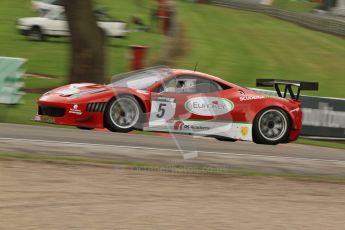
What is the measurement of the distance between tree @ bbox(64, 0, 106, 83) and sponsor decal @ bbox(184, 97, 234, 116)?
5092 millimetres

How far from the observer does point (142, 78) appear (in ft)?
40.8

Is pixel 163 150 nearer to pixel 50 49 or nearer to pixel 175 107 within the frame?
pixel 175 107

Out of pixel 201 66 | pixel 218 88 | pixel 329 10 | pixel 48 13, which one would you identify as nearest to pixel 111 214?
pixel 218 88

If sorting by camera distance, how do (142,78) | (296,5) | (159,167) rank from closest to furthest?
(159,167)
(142,78)
(296,5)

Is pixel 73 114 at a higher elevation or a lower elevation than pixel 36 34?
lower

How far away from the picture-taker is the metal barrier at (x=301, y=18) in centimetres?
4159

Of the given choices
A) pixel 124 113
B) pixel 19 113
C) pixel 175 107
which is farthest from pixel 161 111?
pixel 19 113

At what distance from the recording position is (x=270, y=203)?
852 centimetres

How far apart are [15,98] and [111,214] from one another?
6442mm

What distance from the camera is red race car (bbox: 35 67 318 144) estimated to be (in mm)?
11758

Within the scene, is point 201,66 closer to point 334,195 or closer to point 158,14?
point 158,14

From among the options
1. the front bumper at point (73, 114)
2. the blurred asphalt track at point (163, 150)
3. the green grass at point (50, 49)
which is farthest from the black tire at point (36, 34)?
the front bumper at point (73, 114)

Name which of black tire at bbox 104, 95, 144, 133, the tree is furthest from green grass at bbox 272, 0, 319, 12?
black tire at bbox 104, 95, 144, 133

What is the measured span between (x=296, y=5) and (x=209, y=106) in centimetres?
4838
